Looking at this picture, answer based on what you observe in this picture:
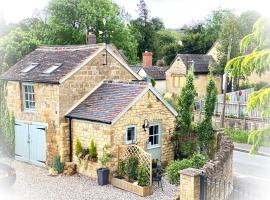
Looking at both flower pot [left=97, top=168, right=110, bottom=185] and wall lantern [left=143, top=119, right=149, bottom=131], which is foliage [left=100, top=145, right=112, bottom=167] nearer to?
flower pot [left=97, top=168, right=110, bottom=185]

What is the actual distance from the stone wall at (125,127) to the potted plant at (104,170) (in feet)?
0.56

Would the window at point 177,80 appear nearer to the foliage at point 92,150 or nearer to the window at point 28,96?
the window at point 28,96

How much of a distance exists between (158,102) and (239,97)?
13.9 meters

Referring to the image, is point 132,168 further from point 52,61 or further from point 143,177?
point 52,61

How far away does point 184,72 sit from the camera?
32.6 m

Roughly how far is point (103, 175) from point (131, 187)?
1091 millimetres

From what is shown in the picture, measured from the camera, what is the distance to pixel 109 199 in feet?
37.3

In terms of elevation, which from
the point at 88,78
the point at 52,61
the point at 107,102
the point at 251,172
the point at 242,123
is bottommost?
the point at 251,172

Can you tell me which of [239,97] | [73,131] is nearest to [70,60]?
[73,131]

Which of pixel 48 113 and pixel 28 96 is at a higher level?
pixel 28 96

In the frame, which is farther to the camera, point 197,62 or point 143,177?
point 197,62

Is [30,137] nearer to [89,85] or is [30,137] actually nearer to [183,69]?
[89,85]

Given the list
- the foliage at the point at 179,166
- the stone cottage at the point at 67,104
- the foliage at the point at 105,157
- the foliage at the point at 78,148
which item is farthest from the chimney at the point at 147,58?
the foliage at the point at 179,166

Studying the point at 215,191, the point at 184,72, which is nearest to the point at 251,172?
the point at 215,191
